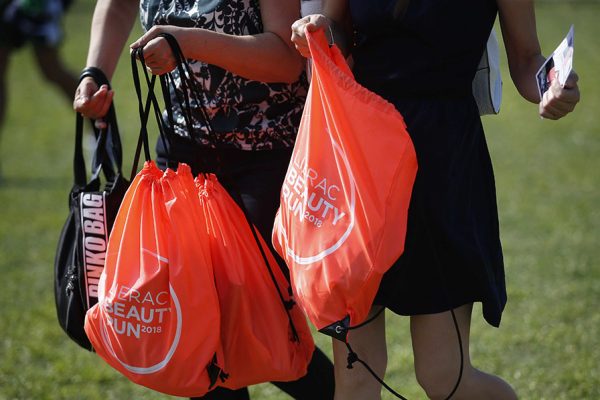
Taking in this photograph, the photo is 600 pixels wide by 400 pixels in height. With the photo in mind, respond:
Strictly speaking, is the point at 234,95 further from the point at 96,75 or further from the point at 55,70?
the point at 55,70

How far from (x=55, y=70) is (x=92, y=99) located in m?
4.78

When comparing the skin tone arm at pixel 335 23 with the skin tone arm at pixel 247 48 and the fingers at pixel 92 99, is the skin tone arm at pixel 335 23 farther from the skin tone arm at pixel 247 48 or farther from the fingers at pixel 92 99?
the fingers at pixel 92 99

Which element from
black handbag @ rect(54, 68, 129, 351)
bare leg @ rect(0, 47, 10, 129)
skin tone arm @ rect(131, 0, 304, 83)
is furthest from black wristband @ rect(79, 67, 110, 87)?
bare leg @ rect(0, 47, 10, 129)

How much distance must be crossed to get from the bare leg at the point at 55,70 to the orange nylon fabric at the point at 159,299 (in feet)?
16.5

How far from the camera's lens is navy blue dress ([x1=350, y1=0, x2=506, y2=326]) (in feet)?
7.44

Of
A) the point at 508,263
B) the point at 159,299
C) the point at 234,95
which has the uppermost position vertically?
the point at 234,95

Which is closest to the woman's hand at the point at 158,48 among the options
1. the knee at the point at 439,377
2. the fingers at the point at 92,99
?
the fingers at the point at 92,99

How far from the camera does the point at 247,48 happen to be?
237 centimetres

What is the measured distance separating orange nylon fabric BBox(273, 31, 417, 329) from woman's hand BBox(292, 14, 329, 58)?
3 centimetres

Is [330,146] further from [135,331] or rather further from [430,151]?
[135,331]

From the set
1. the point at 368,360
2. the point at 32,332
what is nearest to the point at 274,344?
the point at 368,360

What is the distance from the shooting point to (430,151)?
89.5 inches

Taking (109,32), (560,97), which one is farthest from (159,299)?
(560,97)

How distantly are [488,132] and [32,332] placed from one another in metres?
4.85
